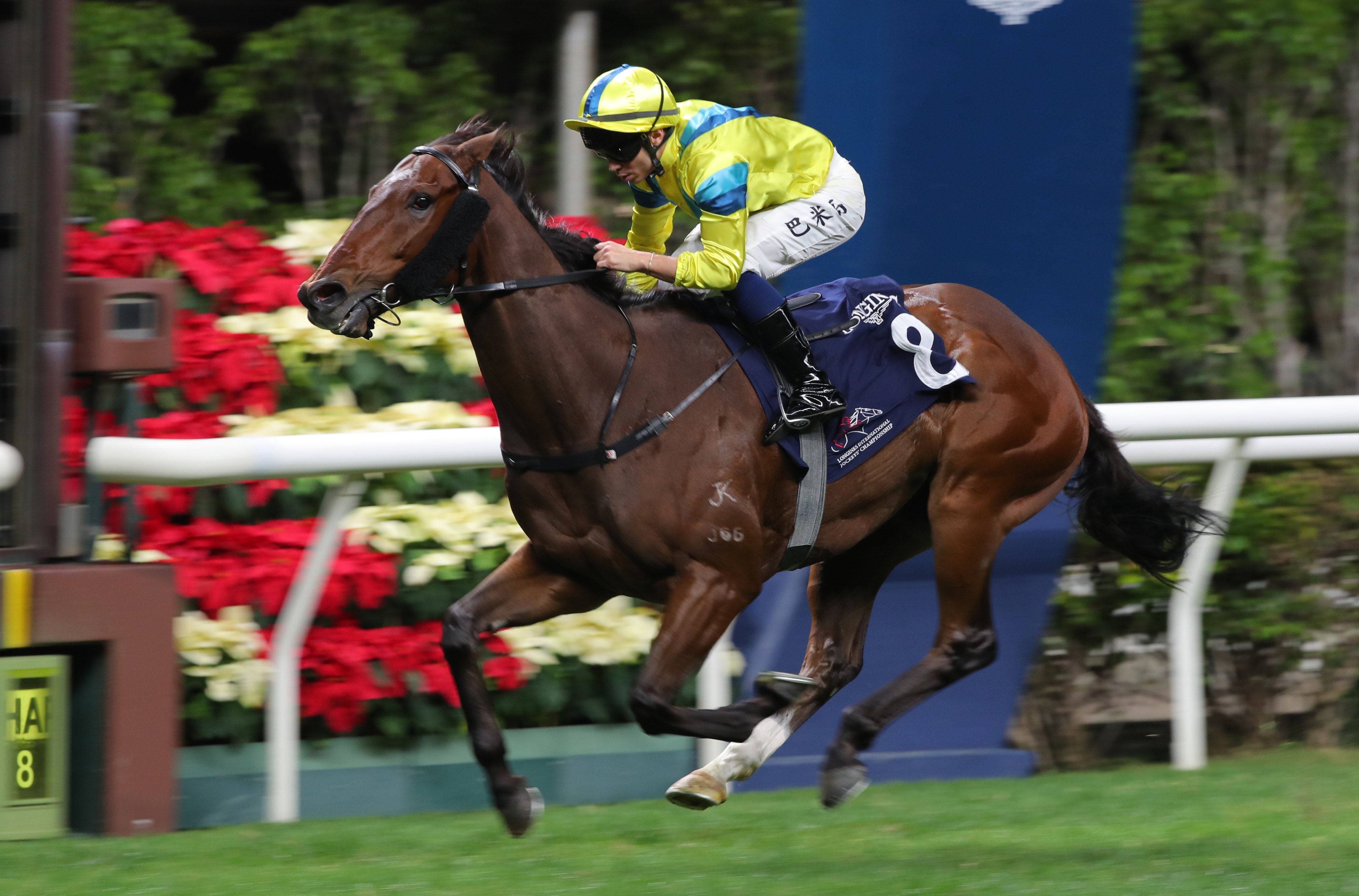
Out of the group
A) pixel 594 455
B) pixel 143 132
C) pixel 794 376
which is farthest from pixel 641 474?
pixel 143 132

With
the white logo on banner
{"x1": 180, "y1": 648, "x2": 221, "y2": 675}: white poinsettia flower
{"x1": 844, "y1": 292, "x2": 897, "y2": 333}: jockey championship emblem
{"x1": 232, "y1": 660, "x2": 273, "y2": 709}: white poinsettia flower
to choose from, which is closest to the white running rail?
{"x1": 232, "y1": 660, "x2": 273, "y2": 709}: white poinsettia flower

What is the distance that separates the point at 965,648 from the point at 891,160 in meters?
1.65

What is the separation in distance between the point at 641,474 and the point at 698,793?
0.74 m

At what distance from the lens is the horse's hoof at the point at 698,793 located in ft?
12.6

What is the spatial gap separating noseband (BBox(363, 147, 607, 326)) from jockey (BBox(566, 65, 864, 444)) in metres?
0.30

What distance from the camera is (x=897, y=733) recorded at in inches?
218

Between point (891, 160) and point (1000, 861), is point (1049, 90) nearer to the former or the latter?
point (891, 160)

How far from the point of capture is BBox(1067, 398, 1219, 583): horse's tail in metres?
4.83

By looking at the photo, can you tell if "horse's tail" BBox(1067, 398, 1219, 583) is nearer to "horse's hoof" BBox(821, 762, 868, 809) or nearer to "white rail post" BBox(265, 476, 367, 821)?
"horse's hoof" BBox(821, 762, 868, 809)

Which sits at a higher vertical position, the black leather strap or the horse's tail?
the black leather strap

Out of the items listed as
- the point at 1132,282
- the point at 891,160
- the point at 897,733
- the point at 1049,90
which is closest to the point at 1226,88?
the point at 1132,282

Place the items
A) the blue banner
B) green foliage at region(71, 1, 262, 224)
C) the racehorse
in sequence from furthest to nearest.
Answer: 1. green foliage at region(71, 1, 262, 224)
2. the blue banner
3. the racehorse

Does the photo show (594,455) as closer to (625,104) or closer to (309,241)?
(625,104)

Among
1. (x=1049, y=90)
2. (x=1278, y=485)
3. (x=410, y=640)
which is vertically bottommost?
(x=410, y=640)
